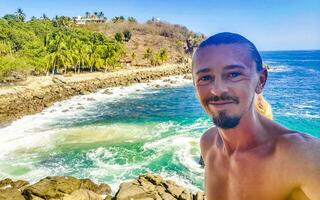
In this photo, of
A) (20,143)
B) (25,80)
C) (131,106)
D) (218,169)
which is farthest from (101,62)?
(218,169)

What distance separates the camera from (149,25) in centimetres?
10806

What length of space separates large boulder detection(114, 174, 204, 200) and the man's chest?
9.73 meters

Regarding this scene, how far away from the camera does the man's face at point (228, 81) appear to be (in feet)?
5.21

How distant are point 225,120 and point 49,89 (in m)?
43.1

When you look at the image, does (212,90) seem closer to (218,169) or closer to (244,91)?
(244,91)

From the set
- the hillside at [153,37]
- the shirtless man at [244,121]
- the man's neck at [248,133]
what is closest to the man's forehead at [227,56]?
the shirtless man at [244,121]

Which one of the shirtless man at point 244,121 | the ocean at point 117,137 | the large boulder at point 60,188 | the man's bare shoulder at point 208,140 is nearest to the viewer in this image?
the shirtless man at point 244,121

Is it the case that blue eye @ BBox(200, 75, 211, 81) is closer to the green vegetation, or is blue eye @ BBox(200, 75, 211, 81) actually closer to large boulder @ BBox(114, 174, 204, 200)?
large boulder @ BBox(114, 174, 204, 200)

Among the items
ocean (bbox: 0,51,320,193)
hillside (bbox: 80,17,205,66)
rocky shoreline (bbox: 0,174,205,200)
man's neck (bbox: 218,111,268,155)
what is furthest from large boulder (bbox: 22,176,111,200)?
hillside (bbox: 80,17,205,66)

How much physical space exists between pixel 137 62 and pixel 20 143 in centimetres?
6034

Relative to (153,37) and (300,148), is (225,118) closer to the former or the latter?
(300,148)

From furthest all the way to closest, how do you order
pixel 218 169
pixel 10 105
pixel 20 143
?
pixel 10 105, pixel 20 143, pixel 218 169

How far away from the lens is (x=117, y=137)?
22453 millimetres

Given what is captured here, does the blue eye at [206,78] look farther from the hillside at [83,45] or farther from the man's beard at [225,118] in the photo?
the hillside at [83,45]
